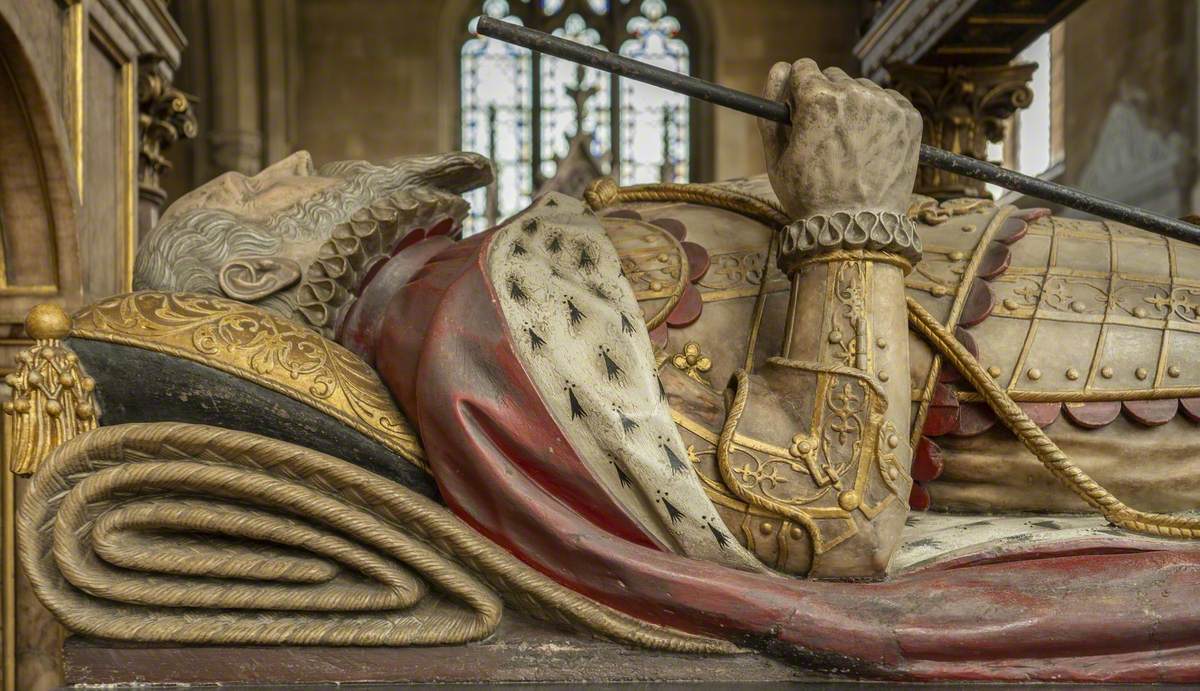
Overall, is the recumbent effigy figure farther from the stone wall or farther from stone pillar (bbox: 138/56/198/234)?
the stone wall

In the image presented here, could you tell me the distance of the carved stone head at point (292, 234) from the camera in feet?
5.19

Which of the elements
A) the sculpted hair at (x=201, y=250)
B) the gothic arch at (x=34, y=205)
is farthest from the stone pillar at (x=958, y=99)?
the sculpted hair at (x=201, y=250)

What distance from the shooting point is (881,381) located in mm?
1455

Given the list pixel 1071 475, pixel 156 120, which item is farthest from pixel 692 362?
pixel 156 120

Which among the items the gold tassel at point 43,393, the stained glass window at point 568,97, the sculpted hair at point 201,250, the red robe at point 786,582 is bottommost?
the red robe at point 786,582

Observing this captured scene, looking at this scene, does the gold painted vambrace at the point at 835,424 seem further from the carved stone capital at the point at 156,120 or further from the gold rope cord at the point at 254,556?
the carved stone capital at the point at 156,120

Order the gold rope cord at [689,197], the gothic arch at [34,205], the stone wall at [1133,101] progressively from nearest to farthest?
the gold rope cord at [689,197] → the gothic arch at [34,205] → the stone wall at [1133,101]

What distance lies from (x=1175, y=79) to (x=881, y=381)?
3.75 m

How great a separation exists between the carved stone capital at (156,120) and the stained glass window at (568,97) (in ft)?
19.6

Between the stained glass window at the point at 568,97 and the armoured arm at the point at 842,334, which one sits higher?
the stained glass window at the point at 568,97

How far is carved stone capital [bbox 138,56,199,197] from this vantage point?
10.5 feet

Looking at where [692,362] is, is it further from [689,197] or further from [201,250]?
[201,250]

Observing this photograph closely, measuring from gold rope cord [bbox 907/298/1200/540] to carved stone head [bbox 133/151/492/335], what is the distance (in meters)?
0.82

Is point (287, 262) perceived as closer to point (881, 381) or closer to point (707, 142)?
point (881, 381)
